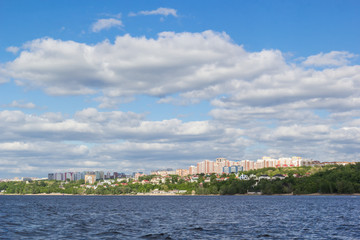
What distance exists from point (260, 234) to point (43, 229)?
25.8 m

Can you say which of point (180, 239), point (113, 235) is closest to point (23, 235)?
point (113, 235)

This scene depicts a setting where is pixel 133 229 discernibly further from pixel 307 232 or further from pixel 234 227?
pixel 307 232

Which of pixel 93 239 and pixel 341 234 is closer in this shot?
pixel 93 239

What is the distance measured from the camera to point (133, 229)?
49.1 meters

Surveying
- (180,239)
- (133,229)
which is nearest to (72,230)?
(133,229)

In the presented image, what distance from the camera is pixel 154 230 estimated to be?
48188 millimetres

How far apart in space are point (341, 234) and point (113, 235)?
25440mm

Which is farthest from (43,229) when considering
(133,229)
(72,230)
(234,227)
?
(234,227)

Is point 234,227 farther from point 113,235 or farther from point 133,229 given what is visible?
point 113,235

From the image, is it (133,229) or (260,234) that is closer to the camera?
(260,234)

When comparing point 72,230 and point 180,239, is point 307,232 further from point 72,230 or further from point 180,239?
point 72,230

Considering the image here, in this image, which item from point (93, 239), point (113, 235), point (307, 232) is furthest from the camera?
point (307, 232)

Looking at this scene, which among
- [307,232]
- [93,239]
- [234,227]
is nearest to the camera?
[93,239]

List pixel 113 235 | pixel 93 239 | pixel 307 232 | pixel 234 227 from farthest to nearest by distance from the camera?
pixel 234 227
pixel 307 232
pixel 113 235
pixel 93 239
